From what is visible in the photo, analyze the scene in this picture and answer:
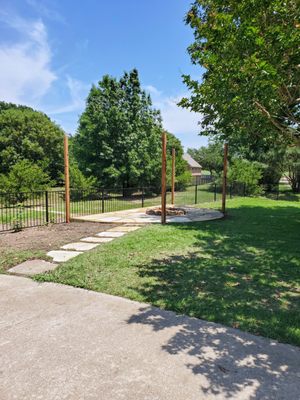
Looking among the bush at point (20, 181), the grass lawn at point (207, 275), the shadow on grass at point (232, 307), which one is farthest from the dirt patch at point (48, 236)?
the bush at point (20, 181)

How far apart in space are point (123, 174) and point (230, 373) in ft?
50.4

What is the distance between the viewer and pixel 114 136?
1719 centimetres

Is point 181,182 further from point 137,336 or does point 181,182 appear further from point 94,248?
point 137,336

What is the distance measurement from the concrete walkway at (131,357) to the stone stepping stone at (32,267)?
112 centimetres

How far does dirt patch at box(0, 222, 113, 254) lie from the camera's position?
18.9 feet

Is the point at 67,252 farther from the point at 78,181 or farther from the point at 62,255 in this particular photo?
the point at 78,181

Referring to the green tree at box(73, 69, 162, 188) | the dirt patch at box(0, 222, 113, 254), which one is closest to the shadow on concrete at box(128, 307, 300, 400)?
the dirt patch at box(0, 222, 113, 254)

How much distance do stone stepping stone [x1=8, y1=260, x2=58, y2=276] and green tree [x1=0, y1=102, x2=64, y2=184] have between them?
2167 cm

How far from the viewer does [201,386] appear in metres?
1.95

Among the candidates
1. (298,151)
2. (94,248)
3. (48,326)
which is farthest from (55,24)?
(298,151)

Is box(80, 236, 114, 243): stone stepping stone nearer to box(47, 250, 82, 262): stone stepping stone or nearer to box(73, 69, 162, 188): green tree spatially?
box(47, 250, 82, 262): stone stepping stone

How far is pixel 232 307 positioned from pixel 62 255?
3186 mm

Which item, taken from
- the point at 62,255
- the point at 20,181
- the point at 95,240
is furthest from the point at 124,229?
the point at 20,181

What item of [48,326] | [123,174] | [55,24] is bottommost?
[48,326]
